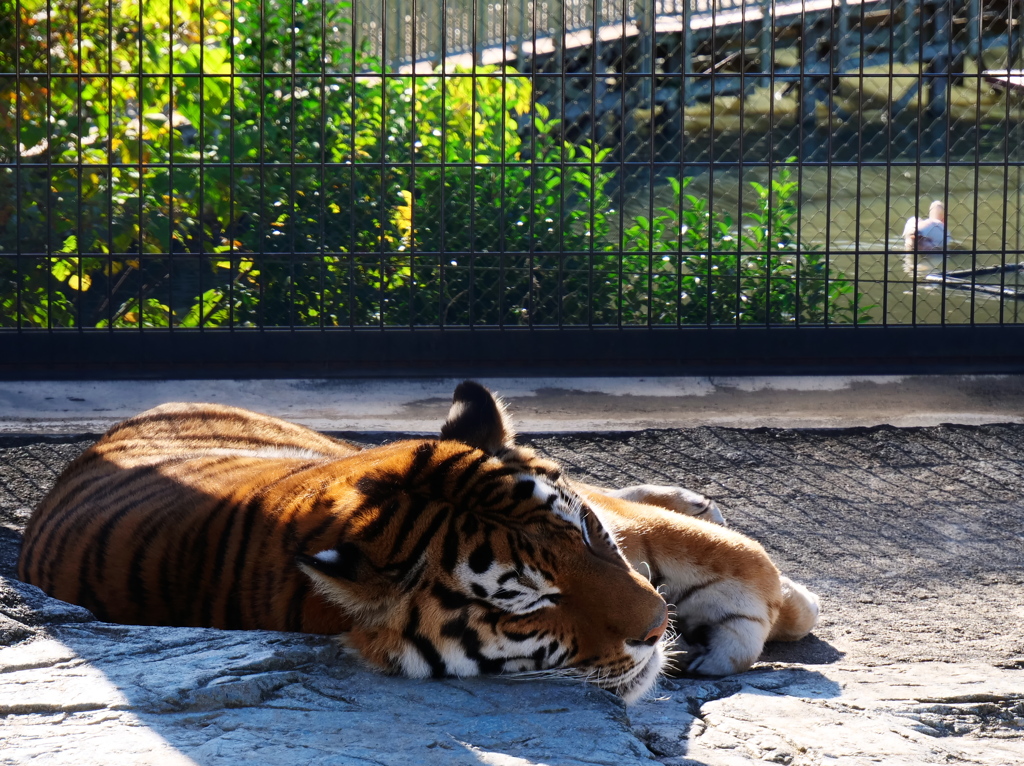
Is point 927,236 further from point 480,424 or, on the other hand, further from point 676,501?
point 480,424

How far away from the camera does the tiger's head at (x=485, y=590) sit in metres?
2.04

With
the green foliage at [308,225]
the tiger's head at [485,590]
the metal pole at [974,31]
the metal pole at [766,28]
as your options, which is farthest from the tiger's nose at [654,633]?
the metal pole at [974,31]

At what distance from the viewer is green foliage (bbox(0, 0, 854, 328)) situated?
17.9 ft

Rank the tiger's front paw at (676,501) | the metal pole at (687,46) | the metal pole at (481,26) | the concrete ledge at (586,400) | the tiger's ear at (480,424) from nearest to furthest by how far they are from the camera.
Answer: the tiger's ear at (480,424) → the tiger's front paw at (676,501) → the concrete ledge at (586,400) → the metal pole at (687,46) → the metal pole at (481,26)

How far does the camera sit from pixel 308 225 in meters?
5.69

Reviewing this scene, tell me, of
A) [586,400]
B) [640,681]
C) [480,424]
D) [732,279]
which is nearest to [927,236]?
[732,279]

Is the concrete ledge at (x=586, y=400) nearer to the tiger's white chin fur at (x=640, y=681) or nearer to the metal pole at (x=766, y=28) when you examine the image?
Result: the metal pole at (x=766, y=28)

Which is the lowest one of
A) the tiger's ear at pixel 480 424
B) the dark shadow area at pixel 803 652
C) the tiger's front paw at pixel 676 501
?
the dark shadow area at pixel 803 652

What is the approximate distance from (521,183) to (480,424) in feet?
11.8

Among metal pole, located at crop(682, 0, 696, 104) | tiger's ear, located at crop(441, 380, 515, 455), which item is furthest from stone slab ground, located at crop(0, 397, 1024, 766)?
metal pole, located at crop(682, 0, 696, 104)

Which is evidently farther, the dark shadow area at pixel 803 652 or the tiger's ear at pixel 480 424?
the dark shadow area at pixel 803 652

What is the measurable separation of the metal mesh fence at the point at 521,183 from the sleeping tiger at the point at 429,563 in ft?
9.18

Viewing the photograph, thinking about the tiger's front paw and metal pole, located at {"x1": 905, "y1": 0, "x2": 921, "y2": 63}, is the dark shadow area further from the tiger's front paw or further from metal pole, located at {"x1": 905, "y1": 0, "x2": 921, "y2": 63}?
metal pole, located at {"x1": 905, "y1": 0, "x2": 921, "y2": 63}

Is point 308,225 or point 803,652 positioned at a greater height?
point 308,225
